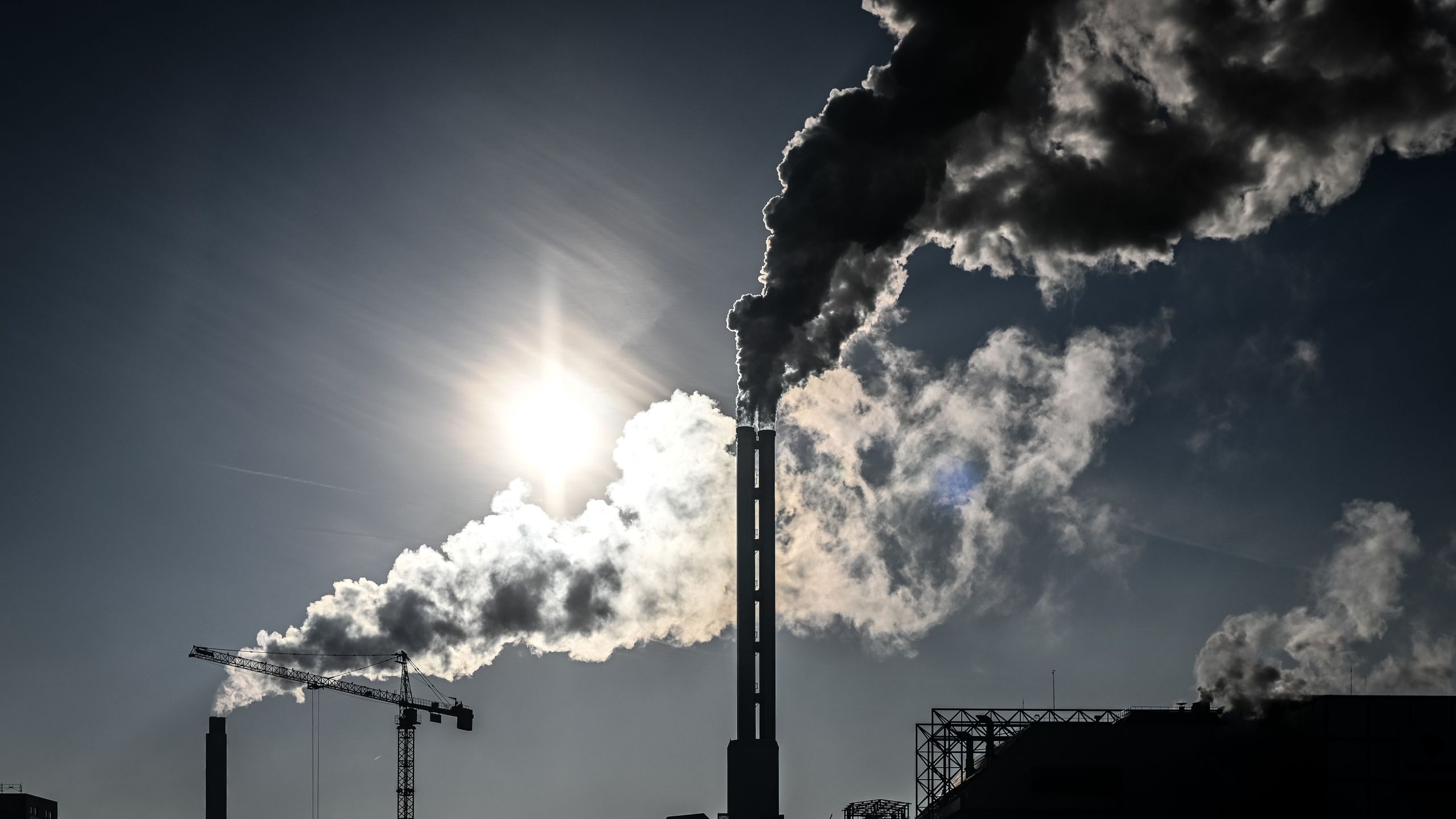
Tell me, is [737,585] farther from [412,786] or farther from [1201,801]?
[412,786]

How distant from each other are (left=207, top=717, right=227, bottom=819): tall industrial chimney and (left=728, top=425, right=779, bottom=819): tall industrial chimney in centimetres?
5703

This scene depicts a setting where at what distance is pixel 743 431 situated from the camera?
228ft

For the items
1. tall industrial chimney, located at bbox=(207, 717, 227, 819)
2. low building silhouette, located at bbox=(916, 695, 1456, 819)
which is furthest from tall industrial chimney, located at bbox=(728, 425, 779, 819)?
tall industrial chimney, located at bbox=(207, 717, 227, 819)

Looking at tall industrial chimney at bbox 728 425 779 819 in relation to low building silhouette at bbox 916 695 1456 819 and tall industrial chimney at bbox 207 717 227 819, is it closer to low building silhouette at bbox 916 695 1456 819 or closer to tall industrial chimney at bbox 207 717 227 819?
low building silhouette at bbox 916 695 1456 819

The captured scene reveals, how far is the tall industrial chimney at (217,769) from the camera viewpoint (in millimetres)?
108438

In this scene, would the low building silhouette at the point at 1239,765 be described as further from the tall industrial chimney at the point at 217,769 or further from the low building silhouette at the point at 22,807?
the low building silhouette at the point at 22,807

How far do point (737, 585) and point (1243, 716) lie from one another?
23282 millimetres

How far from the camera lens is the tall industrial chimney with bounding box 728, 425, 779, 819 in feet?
216

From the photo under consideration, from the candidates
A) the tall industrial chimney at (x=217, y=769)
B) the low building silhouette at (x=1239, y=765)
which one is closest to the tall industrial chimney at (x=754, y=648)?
the low building silhouette at (x=1239, y=765)

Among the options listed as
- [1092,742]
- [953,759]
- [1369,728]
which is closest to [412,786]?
[953,759]

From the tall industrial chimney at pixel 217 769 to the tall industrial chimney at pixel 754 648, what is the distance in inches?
2245

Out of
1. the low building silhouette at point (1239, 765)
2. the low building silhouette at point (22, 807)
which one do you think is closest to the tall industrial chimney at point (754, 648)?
the low building silhouette at point (1239, 765)

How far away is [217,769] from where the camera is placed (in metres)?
112

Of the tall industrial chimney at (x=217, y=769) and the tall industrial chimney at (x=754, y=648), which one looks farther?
the tall industrial chimney at (x=217, y=769)
